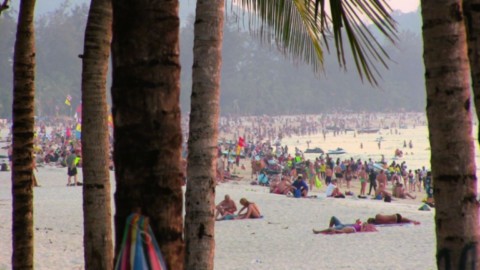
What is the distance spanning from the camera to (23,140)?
538 cm

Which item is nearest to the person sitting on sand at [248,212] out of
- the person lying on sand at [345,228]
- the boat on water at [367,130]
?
the person lying on sand at [345,228]

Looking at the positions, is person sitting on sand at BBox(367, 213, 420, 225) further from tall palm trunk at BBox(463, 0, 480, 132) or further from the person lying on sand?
tall palm trunk at BBox(463, 0, 480, 132)

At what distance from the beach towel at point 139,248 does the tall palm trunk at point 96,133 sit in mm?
2224

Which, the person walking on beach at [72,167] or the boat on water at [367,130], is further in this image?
the boat on water at [367,130]

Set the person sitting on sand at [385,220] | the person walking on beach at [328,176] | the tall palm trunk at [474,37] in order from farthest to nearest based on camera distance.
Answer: the person walking on beach at [328,176], the person sitting on sand at [385,220], the tall palm trunk at [474,37]

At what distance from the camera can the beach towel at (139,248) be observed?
2537 mm

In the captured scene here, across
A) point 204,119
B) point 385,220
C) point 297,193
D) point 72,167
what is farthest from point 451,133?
point 72,167

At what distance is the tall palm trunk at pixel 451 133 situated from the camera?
3193mm

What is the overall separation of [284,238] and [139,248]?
42.7ft

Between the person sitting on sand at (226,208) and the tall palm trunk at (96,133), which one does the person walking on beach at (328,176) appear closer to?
the person sitting on sand at (226,208)

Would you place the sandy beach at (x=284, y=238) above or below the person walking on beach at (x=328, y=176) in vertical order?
below

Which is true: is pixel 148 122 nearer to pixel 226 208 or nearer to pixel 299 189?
pixel 226 208

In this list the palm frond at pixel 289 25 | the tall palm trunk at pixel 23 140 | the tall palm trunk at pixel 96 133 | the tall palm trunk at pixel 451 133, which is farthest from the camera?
the palm frond at pixel 289 25

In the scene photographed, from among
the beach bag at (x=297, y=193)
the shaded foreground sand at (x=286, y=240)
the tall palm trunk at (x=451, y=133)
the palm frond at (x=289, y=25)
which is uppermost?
the palm frond at (x=289, y=25)
